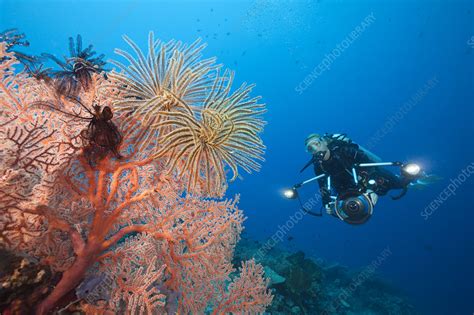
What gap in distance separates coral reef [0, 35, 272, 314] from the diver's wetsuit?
5.06m

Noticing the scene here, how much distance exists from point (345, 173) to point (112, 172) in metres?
6.28

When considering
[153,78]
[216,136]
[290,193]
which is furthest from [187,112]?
[290,193]

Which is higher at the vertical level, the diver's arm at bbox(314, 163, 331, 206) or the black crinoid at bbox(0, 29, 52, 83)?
the diver's arm at bbox(314, 163, 331, 206)

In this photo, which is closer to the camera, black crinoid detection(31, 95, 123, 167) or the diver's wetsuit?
black crinoid detection(31, 95, 123, 167)

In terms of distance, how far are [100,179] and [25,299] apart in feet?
4.04

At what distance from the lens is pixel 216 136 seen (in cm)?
231

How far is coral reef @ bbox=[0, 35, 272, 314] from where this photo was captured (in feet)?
7.81

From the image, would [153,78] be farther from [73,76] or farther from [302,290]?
[302,290]

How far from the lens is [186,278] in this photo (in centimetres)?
345

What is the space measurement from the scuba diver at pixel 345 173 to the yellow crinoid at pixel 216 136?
14.3 feet

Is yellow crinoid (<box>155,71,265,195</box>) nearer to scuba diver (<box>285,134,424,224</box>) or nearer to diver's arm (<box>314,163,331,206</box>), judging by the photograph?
scuba diver (<box>285,134,424,224</box>)

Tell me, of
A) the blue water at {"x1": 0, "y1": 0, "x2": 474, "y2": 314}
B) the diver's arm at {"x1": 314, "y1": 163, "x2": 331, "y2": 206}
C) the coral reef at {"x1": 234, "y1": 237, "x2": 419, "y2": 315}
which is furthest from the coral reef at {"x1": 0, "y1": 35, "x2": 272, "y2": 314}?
the blue water at {"x1": 0, "y1": 0, "x2": 474, "y2": 314}

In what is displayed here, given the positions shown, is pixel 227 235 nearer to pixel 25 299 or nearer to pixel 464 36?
pixel 25 299

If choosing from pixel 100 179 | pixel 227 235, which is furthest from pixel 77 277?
pixel 227 235
